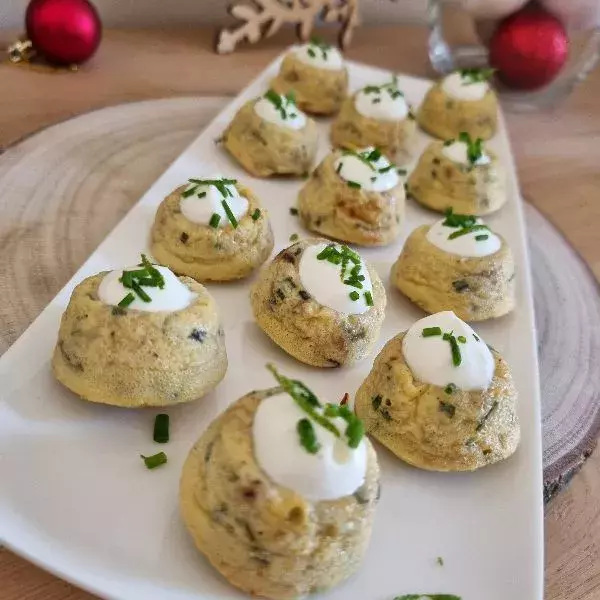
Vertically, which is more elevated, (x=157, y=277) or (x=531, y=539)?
(x=157, y=277)

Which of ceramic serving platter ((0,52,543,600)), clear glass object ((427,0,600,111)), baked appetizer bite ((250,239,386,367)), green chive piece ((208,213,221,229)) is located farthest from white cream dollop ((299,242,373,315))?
clear glass object ((427,0,600,111))

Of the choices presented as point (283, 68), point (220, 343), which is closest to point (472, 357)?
point (220, 343)

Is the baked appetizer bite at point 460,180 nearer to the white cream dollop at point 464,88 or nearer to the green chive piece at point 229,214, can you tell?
the white cream dollop at point 464,88

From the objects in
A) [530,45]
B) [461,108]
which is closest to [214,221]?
[461,108]

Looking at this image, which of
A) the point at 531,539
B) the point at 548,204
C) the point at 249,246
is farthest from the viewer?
the point at 548,204

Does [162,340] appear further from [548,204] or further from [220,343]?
[548,204]

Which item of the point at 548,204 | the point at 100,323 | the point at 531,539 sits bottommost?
the point at 548,204
